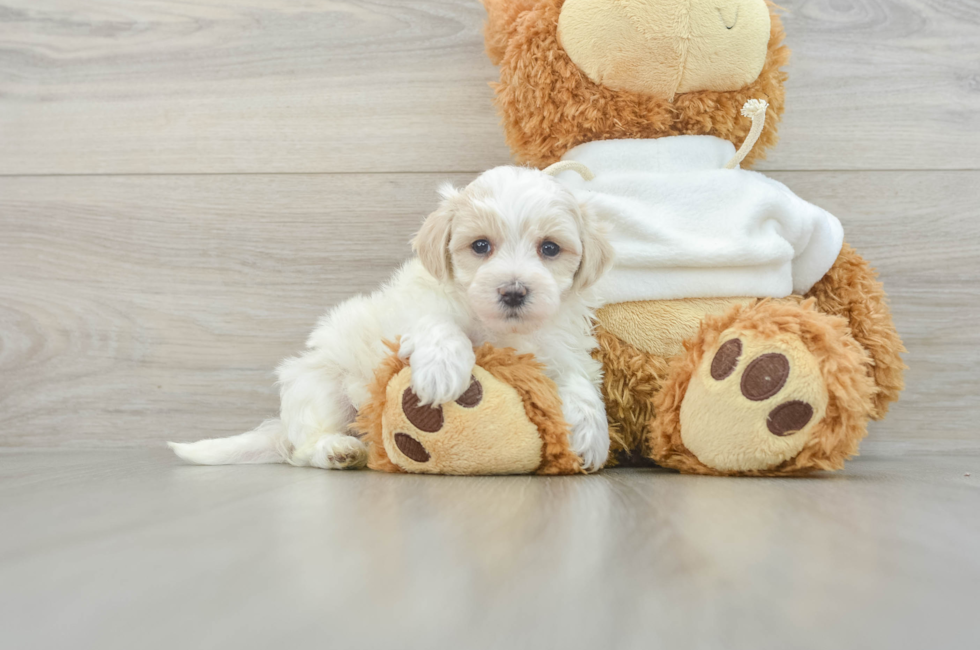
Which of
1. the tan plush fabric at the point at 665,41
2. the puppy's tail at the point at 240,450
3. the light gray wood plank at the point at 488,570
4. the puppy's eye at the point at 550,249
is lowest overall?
the puppy's tail at the point at 240,450

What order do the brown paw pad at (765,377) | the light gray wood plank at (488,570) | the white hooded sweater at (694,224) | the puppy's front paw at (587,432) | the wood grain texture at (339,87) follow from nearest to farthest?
1. the light gray wood plank at (488,570)
2. the brown paw pad at (765,377)
3. the puppy's front paw at (587,432)
4. the white hooded sweater at (694,224)
5. the wood grain texture at (339,87)

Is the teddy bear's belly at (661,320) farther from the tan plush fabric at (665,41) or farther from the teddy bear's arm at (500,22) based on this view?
the teddy bear's arm at (500,22)

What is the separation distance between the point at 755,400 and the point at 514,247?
1.26ft

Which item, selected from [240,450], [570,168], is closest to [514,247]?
[570,168]

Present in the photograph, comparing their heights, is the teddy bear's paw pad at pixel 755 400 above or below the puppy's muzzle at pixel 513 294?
below

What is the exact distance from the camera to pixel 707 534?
500 millimetres

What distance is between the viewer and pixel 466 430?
0.88 m

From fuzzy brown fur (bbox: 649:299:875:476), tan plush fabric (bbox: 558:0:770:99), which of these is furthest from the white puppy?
tan plush fabric (bbox: 558:0:770:99)

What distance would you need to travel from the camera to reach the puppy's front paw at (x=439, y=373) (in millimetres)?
860

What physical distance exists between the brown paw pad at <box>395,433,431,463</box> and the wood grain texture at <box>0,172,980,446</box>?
57cm

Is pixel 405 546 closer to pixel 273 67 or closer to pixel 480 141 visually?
pixel 480 141

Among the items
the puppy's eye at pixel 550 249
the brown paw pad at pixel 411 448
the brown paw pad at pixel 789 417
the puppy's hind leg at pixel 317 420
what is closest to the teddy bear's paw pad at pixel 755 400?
the brown paw pad at pixel 789 417

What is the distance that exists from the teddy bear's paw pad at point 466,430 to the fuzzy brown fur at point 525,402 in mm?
12

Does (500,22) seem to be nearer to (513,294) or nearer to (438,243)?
(438,243)
